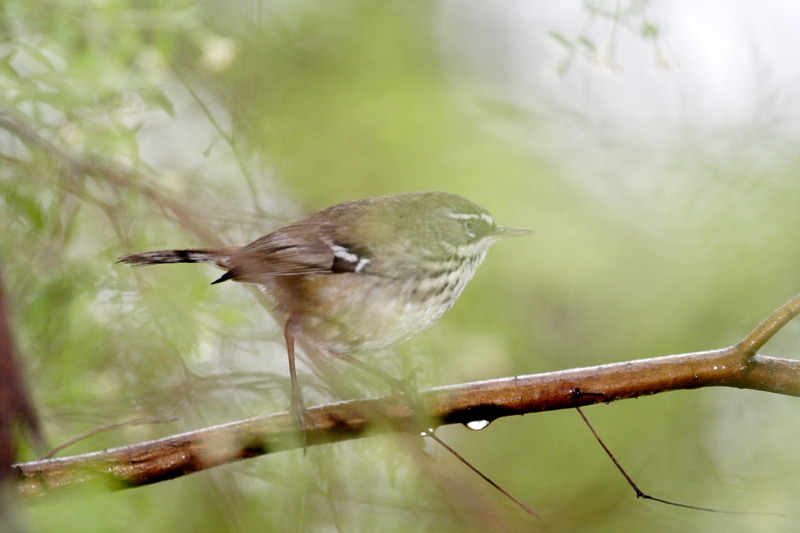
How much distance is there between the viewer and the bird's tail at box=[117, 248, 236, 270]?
1.69 metres

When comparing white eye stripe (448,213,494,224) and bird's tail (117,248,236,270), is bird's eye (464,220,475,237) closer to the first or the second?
white eye stripe (448,213,494,224)

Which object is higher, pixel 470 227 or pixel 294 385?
pixel 470 227

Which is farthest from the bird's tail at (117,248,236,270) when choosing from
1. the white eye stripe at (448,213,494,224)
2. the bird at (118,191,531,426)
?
the white eye stripe at (448,213,494,224)

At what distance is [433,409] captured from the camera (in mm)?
1666

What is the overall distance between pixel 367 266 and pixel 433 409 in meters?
0.42

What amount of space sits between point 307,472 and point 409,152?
79 cm

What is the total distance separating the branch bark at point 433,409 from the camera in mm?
1579

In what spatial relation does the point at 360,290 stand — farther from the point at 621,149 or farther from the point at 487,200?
the point at 621,149

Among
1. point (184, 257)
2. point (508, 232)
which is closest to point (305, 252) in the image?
point (184, 257)

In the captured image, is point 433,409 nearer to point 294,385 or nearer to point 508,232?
point 294,385

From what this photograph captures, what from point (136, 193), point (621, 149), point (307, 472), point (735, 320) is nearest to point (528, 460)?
point (735, 320)

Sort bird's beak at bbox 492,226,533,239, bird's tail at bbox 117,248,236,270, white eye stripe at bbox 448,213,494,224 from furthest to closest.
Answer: white eye stripe at bbox 448,213,494,224, bird's beak at bbox 492,226,533,239, bird's tail at bbox 117,248,236,270

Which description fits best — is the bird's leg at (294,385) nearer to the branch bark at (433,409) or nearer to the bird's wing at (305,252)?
the branch bark at (433,409)

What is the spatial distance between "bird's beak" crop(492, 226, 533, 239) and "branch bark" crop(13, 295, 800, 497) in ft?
1.13
